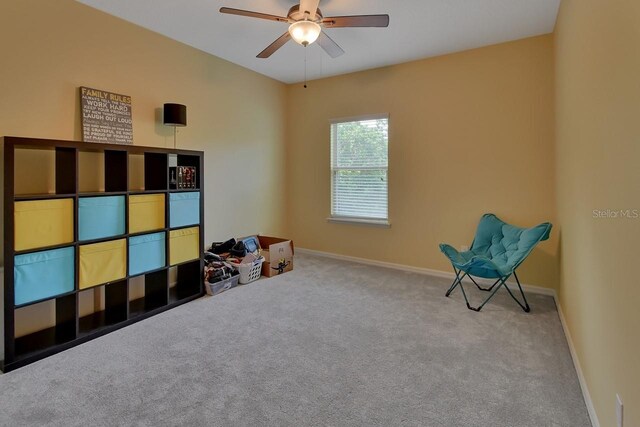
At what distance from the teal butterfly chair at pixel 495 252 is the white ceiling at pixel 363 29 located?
1897mm

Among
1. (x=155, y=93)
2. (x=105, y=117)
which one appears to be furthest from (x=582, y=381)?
(x=155, y=93)

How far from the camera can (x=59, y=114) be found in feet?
9.11

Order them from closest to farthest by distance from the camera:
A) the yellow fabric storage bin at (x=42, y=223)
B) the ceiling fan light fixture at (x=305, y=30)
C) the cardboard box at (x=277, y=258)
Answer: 1. the yellow fabric storage bin at (x=42, y=223)
2. the ceiling fan light fixture at (x=305, y=30)
3. the cardboard box at (x=277, y=258)

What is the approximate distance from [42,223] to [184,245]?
3.94 feet

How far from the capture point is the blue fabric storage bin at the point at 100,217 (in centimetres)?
256

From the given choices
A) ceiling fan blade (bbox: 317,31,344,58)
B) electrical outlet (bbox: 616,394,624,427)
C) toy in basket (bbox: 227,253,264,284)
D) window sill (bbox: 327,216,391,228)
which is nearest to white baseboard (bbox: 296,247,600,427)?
electrical outlet (bbox: 616,394,624,427)

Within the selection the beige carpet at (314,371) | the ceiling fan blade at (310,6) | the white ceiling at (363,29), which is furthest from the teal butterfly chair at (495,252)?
the ceiling fan blade at (310,6)

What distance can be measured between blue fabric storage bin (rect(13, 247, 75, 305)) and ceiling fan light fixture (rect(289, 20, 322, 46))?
2320 mm

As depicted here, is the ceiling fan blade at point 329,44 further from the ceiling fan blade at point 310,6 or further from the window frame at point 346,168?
the window frame at point 346,168

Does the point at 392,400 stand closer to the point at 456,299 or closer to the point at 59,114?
the point at 456,299

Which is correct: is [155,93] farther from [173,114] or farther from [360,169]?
[360,169]

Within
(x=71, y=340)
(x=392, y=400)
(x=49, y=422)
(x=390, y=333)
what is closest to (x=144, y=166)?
(x=71, y=340)

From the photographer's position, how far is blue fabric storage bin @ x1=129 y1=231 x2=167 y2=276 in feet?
9.54

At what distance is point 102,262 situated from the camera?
8.81 ft
